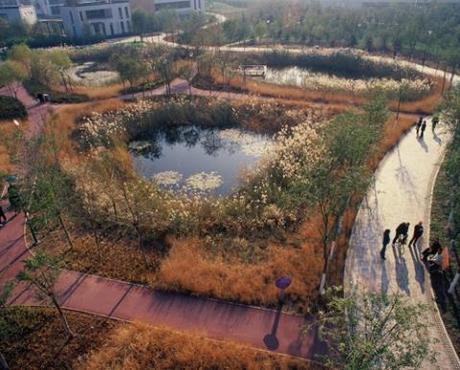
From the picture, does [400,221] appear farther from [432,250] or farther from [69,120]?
[69,120]

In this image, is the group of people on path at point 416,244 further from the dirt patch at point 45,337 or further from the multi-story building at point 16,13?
the multi-story building at point 16,13

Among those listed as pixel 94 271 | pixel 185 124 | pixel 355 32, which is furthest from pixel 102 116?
pixel 355 32

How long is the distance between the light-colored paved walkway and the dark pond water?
5.24m

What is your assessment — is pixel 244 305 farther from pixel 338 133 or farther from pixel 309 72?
pixel 309 72

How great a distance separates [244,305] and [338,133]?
5164 mm

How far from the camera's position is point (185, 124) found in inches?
824

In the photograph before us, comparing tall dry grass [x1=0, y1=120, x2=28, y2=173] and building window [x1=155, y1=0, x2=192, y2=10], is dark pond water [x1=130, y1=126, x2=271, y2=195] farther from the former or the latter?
building window [x1=155, y1=0, x2=192, y2=10]

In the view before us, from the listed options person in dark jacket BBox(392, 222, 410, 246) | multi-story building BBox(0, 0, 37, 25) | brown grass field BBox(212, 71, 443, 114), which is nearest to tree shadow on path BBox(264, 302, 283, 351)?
person in dark jacket BBox(392, 222, 410, 246)

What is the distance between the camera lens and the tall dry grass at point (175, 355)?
765 cm

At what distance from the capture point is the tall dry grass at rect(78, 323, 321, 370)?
7.65m

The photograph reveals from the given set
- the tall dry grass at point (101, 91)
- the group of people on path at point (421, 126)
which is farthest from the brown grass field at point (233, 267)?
the tall dry grass at point (101, 91)

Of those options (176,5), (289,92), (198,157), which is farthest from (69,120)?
(176,5)

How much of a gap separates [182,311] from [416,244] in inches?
275

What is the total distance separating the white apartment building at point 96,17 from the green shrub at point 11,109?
27097 millimetres
